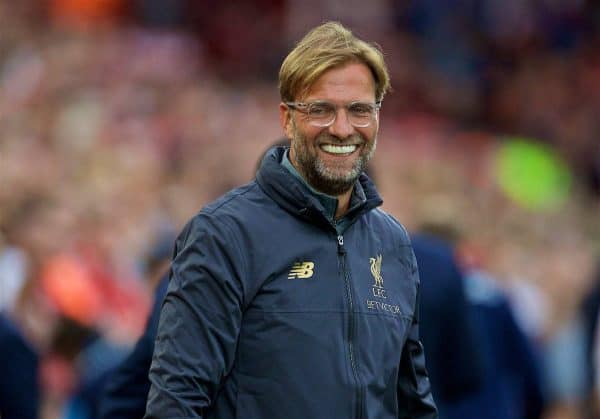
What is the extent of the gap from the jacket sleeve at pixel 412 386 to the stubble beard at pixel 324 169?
501 mm

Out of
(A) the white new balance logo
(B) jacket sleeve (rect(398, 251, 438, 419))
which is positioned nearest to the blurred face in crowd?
(A) the white new balance logo

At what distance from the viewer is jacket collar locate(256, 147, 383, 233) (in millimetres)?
4742

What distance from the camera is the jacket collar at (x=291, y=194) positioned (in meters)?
4.74

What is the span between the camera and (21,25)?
17828mm

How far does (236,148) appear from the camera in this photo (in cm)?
1595

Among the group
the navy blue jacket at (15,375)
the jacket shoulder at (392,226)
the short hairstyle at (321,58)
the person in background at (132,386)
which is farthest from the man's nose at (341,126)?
the navy blue jacket at (15,375)

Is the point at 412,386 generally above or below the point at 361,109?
below

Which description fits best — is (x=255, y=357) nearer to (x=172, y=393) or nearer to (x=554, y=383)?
(x=172, y=393)

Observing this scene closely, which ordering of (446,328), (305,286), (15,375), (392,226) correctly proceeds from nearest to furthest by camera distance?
(305,286)
(392,226)
(15,375)
(446,328)

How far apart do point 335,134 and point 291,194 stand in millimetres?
216

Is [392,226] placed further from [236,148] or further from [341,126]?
[236,148]

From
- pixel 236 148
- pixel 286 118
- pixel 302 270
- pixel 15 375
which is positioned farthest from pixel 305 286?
pixel 236 148

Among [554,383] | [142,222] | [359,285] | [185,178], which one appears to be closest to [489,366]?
[359,285]

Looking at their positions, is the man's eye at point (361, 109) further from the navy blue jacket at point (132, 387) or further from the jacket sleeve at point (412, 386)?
the navy blue jacket at point (132, 387)
